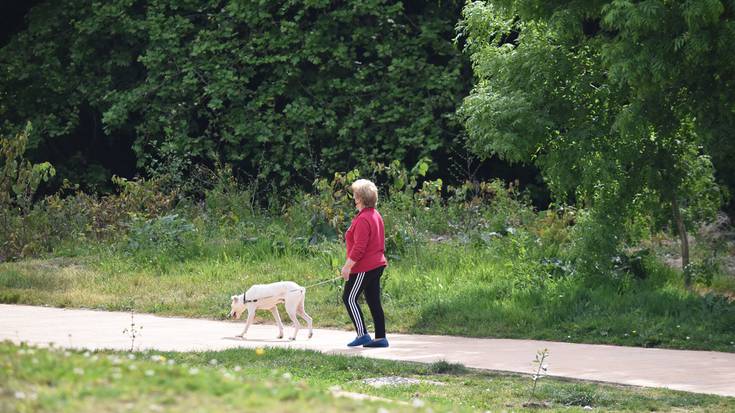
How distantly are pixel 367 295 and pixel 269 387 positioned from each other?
Result: 185 inches

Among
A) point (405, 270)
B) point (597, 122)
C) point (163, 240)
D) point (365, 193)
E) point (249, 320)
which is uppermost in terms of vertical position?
point (597, 122)

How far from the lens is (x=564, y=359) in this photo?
948cm

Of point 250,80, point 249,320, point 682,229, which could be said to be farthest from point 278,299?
point 250,80

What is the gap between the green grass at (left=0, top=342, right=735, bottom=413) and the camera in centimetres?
528

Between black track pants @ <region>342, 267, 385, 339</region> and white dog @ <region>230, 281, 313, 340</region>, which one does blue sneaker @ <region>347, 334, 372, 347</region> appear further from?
white dog @ <region>230, 281, 313, 340</region>

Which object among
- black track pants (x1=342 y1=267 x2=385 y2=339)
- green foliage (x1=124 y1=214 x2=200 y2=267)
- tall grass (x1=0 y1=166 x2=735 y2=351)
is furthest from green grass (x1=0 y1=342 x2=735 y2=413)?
green foliage (x1=124 y1=214 x2=200 y2=267)

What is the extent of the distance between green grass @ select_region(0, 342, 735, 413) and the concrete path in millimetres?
440

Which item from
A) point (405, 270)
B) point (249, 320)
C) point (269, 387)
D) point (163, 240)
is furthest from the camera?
point (163, 240)

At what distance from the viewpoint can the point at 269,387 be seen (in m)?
5.87

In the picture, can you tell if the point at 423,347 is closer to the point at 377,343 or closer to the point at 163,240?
the point at 377,343

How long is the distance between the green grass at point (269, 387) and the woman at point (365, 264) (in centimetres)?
96

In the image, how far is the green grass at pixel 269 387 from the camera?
528 cm

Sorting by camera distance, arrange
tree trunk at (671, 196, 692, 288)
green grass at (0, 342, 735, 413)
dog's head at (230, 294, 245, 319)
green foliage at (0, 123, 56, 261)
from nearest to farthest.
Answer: green grass at (0, 342, 735, 413)
dog's head at (230, 294, 245, 319)
tree trunk at (671, 196, 692, 288)
green foliage at (0, 123, 56, 261)

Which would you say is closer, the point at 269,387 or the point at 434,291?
the point at 269,387
